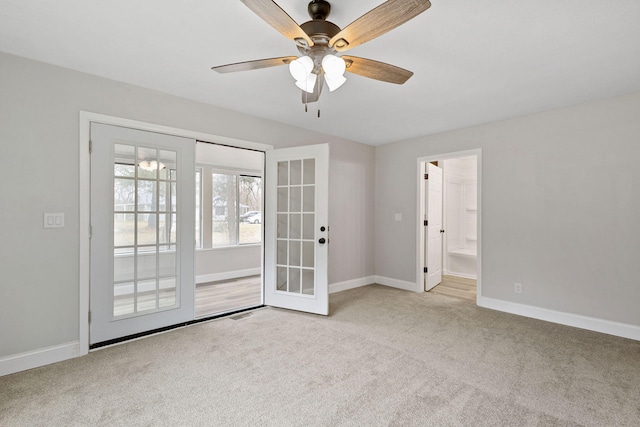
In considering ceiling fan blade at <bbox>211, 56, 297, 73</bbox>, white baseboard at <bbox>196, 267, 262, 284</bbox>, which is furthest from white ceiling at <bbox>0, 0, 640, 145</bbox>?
white baseboard at <bbox>196, 267, 262, 284</bbox>

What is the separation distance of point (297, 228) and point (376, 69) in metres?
2.27

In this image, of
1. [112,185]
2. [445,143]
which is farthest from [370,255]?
[112,185]

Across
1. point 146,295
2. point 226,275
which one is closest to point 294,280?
point 146,295

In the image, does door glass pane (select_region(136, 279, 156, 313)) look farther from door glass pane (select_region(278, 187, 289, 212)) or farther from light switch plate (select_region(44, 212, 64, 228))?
door glass pane (select_region(278, 187, 289, 212))

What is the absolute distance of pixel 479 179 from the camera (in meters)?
4.05

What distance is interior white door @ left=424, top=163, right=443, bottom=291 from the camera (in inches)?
187

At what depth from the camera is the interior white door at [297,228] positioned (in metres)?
3.58

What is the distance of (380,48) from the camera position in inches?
86.9

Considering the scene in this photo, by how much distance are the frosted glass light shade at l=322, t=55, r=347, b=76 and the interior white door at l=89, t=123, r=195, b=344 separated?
206 centimetres

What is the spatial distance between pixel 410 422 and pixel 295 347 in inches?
48.0

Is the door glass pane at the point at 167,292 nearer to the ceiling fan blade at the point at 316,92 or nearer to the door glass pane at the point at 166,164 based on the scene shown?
the door glass pane at the point at 166,164

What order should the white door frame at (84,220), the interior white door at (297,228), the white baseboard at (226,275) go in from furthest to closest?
the white baseboard at (226,275) → the interior white door at (297,228) → the white door frame at (84,220)

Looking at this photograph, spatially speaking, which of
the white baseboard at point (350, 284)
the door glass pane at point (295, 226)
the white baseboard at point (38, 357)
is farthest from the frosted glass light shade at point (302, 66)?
the white baseboard at point (350, 284)

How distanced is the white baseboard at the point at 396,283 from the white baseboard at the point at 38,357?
13.3ft
